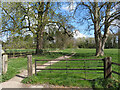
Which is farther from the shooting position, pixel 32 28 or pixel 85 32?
pixel 85 32

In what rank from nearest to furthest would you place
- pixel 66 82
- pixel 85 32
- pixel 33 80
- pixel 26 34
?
pixel 66 82, pixel 33 80, pixel 26 34, pixel 85 32

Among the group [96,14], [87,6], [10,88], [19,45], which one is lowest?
[10,88]

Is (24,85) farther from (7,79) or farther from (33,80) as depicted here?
(7,79)

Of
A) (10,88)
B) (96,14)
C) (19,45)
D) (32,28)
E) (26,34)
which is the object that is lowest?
(10,88)

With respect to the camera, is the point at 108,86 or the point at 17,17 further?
the point at 17,17

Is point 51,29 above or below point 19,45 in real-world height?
above

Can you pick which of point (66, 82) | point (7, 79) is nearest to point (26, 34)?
point (7, 79)

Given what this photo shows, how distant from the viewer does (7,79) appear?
16.3 feet

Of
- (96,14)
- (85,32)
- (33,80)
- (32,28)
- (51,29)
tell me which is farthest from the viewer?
→ (51,29)

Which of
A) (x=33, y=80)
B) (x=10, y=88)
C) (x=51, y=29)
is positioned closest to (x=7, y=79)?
(x=10, y=88)

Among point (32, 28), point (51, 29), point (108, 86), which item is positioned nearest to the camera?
point (108, 86)

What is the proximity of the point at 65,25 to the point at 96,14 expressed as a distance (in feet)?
15.4

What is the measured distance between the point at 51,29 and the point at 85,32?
19.4 ft

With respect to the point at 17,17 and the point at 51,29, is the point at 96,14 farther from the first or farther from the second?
the point at 17,17
